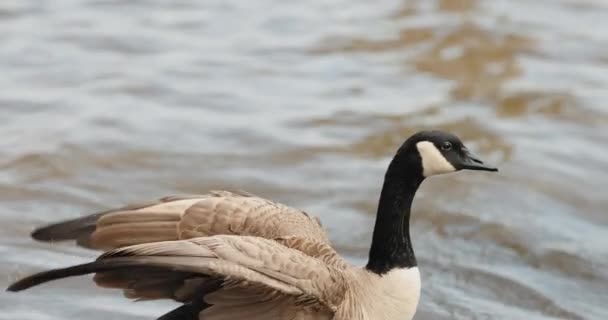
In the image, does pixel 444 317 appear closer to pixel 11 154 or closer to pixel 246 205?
pixel 246 205

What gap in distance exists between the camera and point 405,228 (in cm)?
671

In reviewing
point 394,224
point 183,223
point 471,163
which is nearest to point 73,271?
point 183,223

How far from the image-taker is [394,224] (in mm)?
6680

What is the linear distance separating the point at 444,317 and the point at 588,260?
5.36 feet

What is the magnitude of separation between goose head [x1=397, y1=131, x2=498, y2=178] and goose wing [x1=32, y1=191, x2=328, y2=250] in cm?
64

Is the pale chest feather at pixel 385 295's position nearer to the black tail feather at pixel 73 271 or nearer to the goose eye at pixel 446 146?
the goose eye at pixel 446 146

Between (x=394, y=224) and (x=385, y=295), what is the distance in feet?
1.29

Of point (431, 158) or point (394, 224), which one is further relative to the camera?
point (394, 224)

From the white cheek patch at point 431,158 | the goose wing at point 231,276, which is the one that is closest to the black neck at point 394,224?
the white cheek patch at point 431,158

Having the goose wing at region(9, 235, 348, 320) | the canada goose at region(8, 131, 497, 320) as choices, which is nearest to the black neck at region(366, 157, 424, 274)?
the canada goose at region(8, 131, 497, 320)

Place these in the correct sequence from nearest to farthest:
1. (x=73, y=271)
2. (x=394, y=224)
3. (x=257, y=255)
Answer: (x=73, y=271), (x=257, y=255), (x=394, y=224)

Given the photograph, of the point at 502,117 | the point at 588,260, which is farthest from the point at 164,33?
the point at 588,260

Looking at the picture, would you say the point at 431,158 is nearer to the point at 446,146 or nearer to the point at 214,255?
the point at 446,146

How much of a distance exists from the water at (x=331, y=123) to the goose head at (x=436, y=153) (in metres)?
1.61
